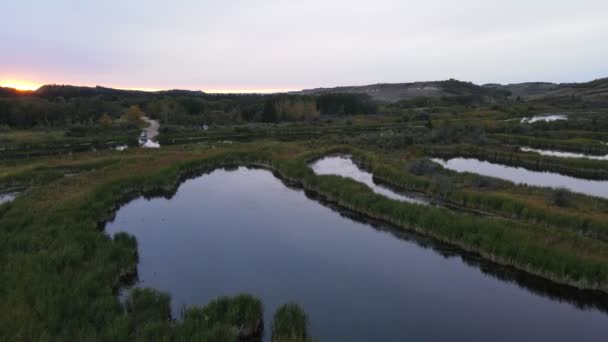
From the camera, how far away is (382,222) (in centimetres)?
1888

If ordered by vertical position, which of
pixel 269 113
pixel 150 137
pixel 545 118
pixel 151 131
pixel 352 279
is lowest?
A: pixel 545 118

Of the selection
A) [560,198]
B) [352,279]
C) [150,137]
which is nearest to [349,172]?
[560,198]

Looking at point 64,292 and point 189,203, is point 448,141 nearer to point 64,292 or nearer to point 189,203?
point 189,203

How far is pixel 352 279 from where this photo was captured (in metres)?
13.5

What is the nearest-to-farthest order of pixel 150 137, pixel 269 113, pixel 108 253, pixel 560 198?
1. pixel 108 253
2. pixel 560 198
3. pixel 150 137
4. pixel 269 113

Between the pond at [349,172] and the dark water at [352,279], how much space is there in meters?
4.80

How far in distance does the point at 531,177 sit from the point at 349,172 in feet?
43.3

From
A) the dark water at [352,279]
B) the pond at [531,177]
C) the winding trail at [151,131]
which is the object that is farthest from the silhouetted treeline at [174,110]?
the dark water at [352,279]

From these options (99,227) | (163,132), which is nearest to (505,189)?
(99,227)

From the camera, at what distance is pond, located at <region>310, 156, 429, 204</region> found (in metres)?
23.6

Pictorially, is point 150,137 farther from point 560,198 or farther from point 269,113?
point 560,198

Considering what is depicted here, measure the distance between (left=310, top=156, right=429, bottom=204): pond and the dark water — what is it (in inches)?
189

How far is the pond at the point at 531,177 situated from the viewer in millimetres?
25175

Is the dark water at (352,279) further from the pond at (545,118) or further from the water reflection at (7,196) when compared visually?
the pond at (545,118)
